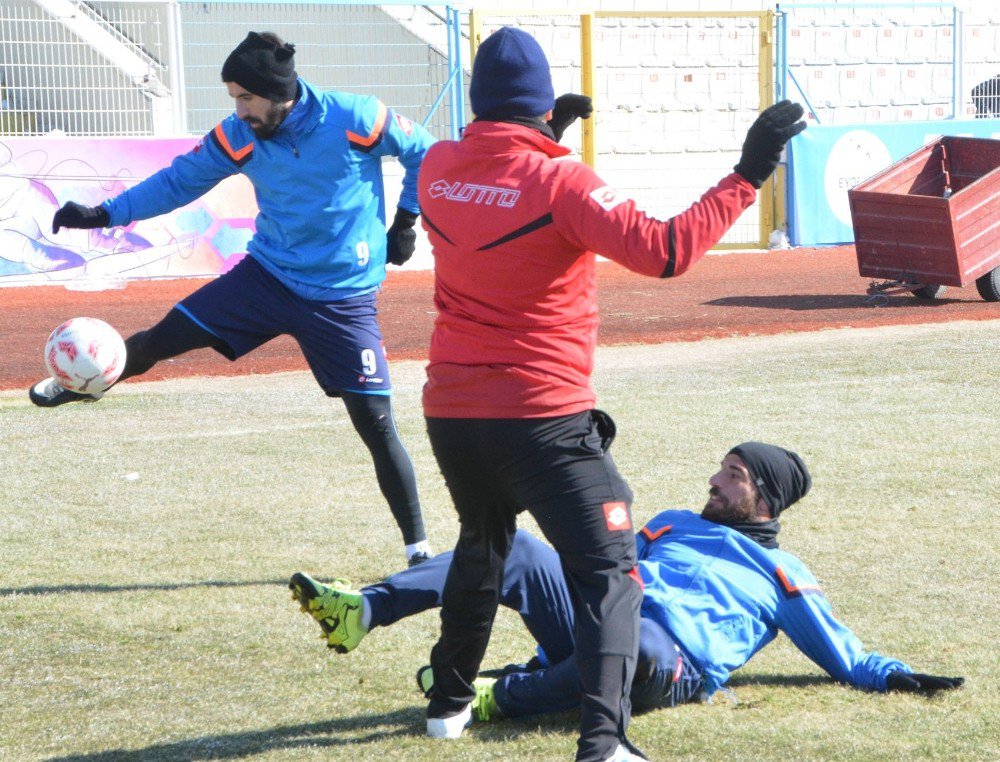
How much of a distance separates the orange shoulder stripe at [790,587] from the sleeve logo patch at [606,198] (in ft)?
4.70

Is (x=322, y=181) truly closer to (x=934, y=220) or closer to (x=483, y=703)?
(x=483, y=703)

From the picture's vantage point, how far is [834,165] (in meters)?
21.2

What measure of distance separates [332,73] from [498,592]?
1598 centimetres

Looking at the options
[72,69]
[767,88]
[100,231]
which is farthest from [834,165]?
[72,69]

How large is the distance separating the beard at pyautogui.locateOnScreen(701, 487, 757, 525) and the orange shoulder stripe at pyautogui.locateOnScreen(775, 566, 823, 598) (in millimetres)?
273

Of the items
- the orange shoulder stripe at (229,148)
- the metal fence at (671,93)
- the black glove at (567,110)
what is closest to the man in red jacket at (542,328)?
the black glove at (567,110)

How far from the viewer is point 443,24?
63.8 ft

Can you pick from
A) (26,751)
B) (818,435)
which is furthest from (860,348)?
(26,751)

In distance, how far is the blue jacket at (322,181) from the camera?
5535 millimetres

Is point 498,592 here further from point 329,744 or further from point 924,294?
point 924,294

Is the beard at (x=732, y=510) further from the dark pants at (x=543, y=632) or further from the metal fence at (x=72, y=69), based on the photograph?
the metal fence at (x=72, y=69)

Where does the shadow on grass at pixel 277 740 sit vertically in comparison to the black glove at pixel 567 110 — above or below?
below

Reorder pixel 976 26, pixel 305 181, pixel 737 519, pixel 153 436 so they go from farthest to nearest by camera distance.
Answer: pixel 976 26 → pixel 153 436 → pixel 305 181 → pixel 737 519

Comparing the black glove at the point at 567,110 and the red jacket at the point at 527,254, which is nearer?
the red jacket at the point at 527,254
